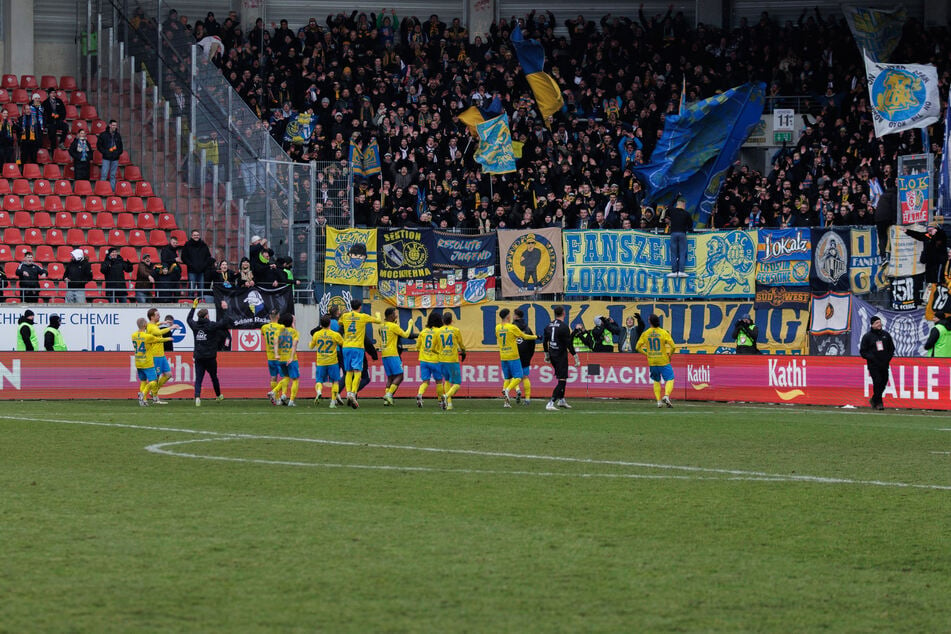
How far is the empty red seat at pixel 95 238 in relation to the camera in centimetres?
3512

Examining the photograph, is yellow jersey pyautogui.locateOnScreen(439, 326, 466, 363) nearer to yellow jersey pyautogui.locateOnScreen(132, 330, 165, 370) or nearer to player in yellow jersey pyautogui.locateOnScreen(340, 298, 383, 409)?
player in yellow jersey pyautogui.locateOnScreen(340, 298, 383, 409)

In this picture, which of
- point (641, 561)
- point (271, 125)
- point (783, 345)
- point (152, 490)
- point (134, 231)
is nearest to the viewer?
point (641, 561)

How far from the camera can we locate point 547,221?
1449 inches

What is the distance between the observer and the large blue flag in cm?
3841

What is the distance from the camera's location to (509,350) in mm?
27281

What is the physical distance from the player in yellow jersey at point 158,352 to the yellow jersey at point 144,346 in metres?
0.05

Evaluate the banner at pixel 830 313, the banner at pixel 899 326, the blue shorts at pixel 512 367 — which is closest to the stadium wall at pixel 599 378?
the banner at pixel 899 326

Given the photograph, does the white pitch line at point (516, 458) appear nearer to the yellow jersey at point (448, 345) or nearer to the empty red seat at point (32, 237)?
the yellow jersey at point (448, 345)

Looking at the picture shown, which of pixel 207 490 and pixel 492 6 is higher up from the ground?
pixel 492 6

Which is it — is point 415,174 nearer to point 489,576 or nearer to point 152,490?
point 152,490

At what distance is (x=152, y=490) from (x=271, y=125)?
27334mm

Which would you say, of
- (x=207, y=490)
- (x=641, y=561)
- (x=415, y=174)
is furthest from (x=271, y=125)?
(x=641, y=561)

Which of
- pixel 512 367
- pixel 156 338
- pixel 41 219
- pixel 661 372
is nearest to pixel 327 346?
pixel 156 338

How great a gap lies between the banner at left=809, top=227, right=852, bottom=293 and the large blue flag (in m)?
5.76
